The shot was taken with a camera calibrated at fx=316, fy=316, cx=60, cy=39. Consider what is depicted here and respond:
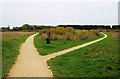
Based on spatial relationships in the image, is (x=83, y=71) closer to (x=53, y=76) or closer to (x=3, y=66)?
(x=53, y=76)

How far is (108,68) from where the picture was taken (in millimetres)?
14766

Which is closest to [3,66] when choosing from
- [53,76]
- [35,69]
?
[35,69]

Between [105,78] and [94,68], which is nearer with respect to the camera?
[105,78]

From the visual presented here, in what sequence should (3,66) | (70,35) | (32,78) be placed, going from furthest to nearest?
(70,35)
(3,66)
(32,78)

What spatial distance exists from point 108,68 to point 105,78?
245 centimetres

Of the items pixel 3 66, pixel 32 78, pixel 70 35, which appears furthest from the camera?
pixel 70 35

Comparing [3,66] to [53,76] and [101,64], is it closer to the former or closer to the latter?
[53,76]

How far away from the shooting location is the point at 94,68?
1471 centimetres

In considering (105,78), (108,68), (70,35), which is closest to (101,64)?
(108,68)

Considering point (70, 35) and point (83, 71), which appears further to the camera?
point (70, 35)

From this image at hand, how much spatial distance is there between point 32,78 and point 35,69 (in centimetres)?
236

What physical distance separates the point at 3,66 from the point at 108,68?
510 centimetres

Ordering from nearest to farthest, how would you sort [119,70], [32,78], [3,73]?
1. [32,78]
2. [3,73]
3. [119,70]

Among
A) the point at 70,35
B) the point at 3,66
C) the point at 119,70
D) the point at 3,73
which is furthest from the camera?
the point at 70,35
